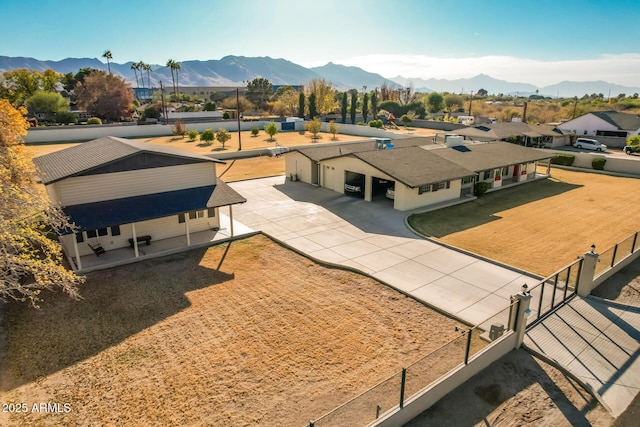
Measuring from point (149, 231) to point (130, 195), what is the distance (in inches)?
90.8

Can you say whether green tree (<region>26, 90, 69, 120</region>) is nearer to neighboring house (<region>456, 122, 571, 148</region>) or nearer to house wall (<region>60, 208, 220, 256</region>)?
house wall (<region>60, 208, 220, 256</region>)

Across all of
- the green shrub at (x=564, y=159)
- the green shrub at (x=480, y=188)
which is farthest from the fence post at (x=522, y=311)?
the green shrub at (x=564, y=159)

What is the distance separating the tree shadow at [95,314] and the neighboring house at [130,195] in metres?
2.32

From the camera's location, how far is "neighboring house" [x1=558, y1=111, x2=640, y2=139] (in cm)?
6038

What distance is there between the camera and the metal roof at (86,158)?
2011 centimetres

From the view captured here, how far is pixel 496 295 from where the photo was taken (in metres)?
16.6

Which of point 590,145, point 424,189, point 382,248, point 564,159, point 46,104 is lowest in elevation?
point 382,248

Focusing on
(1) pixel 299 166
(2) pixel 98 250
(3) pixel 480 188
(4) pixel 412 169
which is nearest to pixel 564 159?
(3) pixel 480 188

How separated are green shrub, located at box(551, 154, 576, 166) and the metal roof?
42.9 metres

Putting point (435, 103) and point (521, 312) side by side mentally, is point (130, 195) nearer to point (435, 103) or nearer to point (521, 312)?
point (521, 312)

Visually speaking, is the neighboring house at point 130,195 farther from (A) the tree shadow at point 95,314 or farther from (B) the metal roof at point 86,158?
(A) the tree shadow at point 95,314

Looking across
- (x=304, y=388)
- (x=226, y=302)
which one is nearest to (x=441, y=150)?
(x=226, y=302)

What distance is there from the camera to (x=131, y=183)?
843 inches

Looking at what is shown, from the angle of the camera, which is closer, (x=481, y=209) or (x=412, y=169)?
(x=481, y=209)
